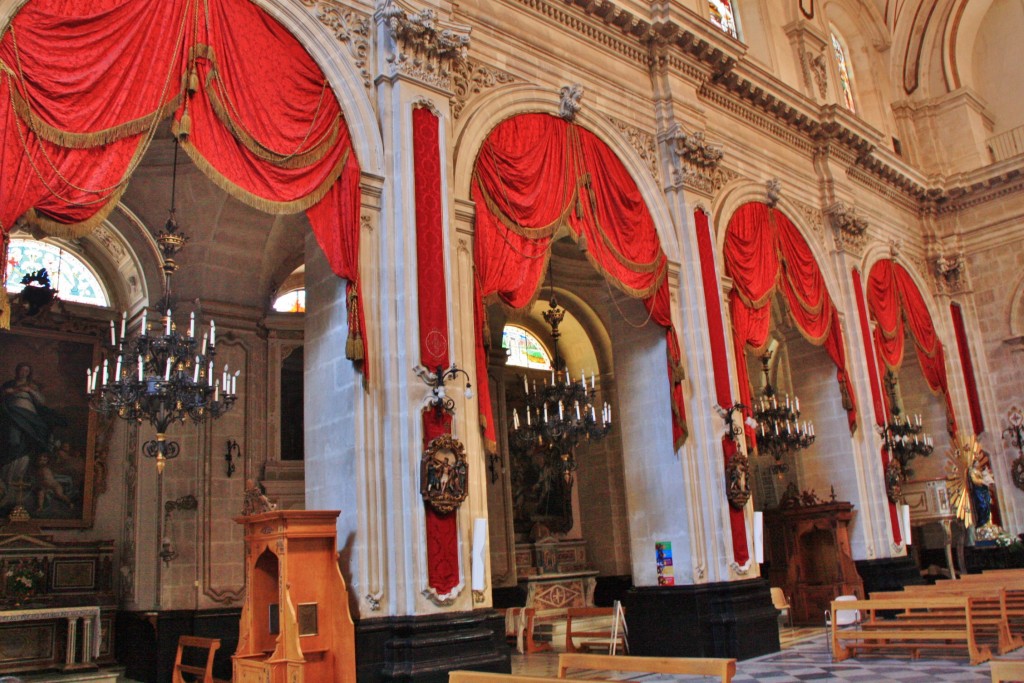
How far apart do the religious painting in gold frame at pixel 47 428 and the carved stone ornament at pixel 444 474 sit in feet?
19.9

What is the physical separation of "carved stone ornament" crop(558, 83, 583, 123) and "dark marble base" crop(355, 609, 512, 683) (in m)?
6.63

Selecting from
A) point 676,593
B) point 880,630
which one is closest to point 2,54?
point 676,593

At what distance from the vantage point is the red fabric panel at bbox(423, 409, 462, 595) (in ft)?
27.9

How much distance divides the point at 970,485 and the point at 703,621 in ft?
34.6

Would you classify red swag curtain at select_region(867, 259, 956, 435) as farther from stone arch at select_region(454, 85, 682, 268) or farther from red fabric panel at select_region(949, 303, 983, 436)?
stone arch at select_region(454, 85, 682, 268)

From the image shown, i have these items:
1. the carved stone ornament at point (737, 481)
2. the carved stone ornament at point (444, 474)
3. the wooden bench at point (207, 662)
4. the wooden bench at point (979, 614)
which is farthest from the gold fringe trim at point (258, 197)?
the wooden bench at point (979, 614)

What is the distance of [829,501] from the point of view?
16234 mm

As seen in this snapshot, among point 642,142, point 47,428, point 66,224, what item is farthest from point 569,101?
point 47,428

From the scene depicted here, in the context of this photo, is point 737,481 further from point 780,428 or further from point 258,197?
point 258,197

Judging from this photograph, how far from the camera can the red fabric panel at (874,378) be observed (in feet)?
53.7

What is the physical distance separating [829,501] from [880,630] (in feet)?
20.0

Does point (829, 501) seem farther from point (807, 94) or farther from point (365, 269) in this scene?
point (365, 269)

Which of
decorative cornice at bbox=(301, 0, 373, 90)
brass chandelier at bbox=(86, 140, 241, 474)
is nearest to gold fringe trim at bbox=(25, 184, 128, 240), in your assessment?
brass chandelier at bbox=(86, 140, 241, 474)

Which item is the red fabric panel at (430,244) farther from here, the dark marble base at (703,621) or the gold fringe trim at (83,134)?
the dark marble base at (703,621)
